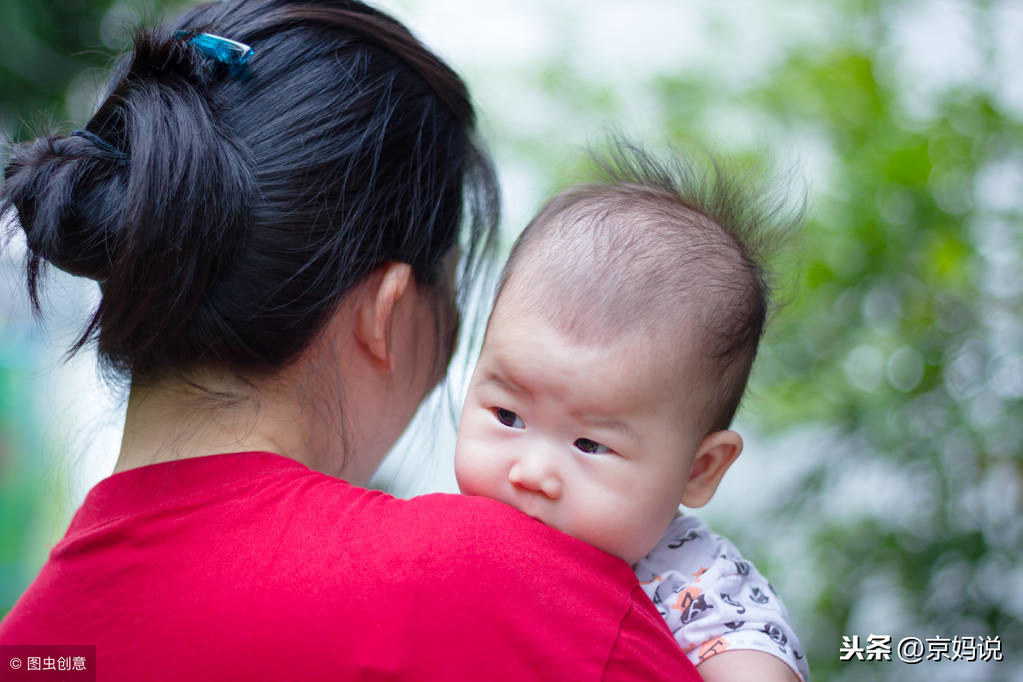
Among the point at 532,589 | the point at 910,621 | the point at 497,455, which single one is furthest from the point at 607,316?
the point at 910,621

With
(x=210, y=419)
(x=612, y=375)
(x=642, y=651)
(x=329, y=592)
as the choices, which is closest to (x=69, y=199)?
(x=210, y=419)

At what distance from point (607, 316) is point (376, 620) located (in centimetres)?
42

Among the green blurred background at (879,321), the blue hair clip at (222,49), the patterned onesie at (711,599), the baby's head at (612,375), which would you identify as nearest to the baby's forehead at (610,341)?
the baby's head at (612,375)

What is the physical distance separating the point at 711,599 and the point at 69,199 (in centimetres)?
87

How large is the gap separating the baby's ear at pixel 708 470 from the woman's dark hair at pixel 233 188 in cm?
45

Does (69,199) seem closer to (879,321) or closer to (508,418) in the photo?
(508,418)

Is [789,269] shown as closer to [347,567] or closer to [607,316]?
[607,316]

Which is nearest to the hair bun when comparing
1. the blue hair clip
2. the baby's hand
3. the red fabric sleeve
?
the blue hair clip

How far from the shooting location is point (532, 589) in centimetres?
88

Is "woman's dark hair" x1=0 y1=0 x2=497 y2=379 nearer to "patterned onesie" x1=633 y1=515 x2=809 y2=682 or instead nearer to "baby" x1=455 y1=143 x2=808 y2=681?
"baby" x1=455 y1=143 x2=808 y2=681

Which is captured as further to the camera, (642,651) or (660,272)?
(660,272)

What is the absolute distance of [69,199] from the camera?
103 centimetres

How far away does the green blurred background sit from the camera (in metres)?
2.42

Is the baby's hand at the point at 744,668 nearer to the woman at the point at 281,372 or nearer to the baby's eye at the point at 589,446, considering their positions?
the woman at the point at 281,372
